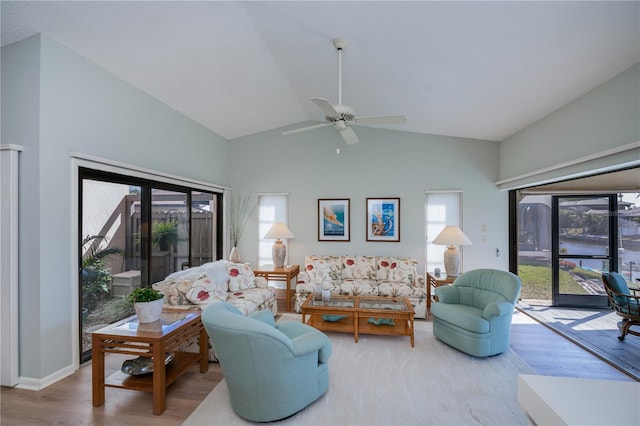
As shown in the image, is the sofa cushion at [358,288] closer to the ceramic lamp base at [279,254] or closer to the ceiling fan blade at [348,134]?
the ceramic lamp base at [279,254]

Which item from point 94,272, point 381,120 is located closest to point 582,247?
point 381,120

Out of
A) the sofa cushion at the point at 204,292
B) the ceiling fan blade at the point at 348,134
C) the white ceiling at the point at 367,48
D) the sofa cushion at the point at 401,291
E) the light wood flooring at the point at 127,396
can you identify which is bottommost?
→ the light wood flooring at the point at 127,396

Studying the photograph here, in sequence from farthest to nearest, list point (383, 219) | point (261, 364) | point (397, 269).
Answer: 1. point (383, 219)
2. point (397, 269)
3. point (261, 364)

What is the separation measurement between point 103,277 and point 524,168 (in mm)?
5813

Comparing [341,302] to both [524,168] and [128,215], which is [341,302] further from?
[524,168]

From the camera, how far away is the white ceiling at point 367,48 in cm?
224

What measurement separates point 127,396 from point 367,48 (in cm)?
392

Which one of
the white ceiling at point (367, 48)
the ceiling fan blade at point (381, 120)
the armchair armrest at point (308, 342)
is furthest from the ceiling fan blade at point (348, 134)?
the armchair armrest at point (308, 342)

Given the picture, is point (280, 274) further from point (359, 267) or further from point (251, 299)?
point (359, 267)

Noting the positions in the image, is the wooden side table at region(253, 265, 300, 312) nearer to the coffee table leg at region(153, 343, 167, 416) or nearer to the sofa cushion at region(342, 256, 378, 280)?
the sofa cushion at region(342, 256, 378, 280)

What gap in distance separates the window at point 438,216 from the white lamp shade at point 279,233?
2.52 metres

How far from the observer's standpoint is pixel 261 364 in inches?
77.5

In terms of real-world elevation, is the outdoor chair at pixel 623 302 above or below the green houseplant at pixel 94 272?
below

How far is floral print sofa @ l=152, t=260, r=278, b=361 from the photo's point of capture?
10.3ft
